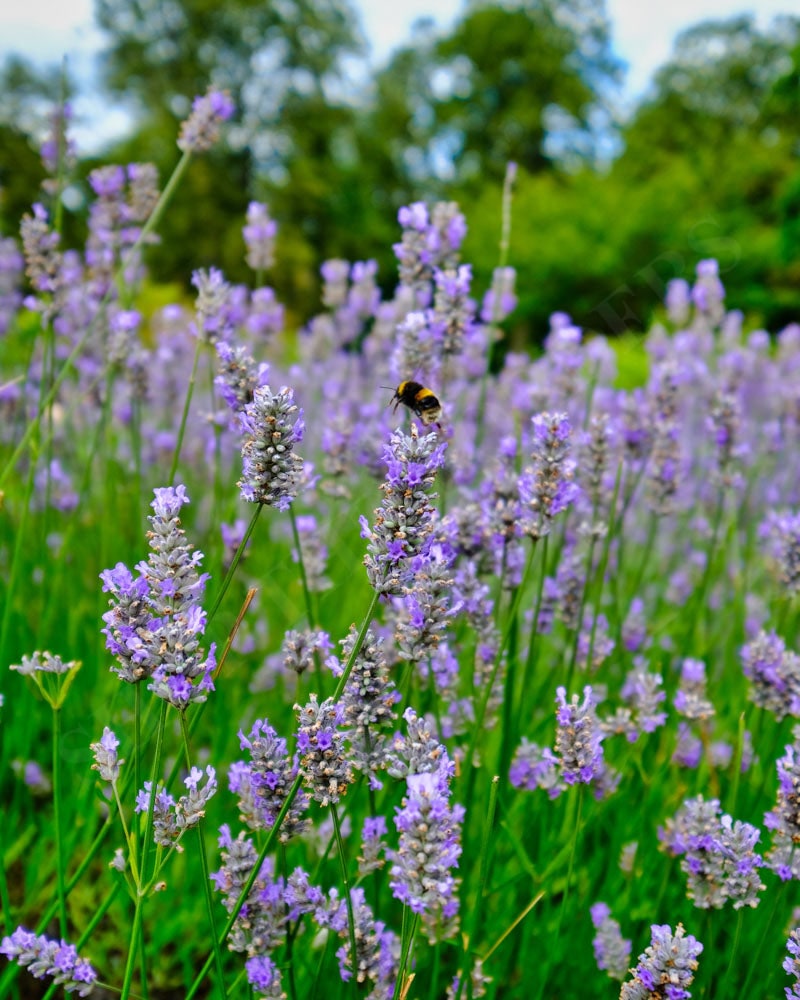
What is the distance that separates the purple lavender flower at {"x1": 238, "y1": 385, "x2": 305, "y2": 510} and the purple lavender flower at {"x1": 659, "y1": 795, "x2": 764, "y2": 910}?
0.74 meters

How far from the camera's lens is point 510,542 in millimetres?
1693

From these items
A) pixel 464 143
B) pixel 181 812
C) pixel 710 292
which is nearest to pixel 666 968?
pixel 181 812

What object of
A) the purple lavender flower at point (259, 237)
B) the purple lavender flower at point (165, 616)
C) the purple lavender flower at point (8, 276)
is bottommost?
the purple lavender flower at point (165, 616)

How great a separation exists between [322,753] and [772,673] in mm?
1022

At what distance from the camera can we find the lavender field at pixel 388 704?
104 cm

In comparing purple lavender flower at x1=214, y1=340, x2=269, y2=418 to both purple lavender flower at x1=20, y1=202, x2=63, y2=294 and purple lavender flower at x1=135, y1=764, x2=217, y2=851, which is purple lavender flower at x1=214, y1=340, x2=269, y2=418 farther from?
purple lavender flower at x1=20, y1=202, x2=63, y2=294

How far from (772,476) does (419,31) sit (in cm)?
2916

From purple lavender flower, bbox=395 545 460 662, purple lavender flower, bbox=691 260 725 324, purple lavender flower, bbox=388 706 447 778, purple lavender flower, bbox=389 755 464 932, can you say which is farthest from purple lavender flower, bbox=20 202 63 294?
purple lavender flower, bbox=691 260 725 324

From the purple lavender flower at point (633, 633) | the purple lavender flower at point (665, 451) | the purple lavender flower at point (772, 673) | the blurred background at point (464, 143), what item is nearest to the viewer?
the purple lavender flower at point (772, 673)

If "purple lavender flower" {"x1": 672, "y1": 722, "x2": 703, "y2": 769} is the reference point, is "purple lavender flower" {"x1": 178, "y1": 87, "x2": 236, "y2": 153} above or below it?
above

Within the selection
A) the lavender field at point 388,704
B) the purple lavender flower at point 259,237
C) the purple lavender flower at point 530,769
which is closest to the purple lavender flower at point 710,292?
the lavender field at point 388,704

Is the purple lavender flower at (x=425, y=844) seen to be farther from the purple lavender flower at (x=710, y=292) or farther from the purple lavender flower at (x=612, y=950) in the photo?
the purple lavender flower at (x=710, y=292)

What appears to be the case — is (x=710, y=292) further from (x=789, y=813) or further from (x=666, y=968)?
(x=666, y=968)

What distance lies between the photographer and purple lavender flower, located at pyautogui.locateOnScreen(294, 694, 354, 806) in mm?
1008
